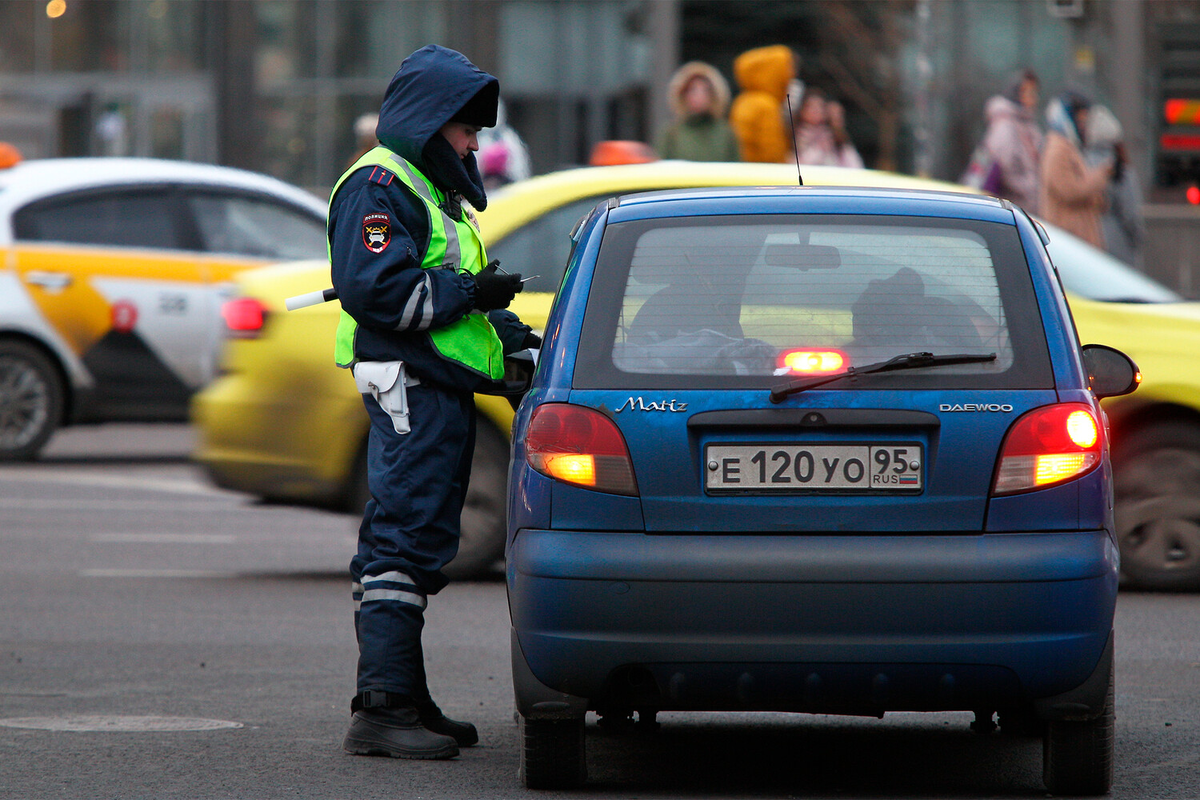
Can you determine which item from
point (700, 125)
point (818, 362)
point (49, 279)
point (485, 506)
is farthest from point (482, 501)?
point (49, 279)

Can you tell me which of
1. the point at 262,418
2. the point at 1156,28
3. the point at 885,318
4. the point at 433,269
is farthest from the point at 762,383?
the point at 1156,28

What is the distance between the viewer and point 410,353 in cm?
516

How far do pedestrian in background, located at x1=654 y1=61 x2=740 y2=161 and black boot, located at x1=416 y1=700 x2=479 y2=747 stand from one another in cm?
789

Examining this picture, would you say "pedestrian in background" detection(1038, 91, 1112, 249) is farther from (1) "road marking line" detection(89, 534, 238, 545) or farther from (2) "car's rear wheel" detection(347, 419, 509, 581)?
(2) "car's rear wheel" detection(347, 419, 509, 581)

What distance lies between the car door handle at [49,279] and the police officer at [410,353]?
8.07m

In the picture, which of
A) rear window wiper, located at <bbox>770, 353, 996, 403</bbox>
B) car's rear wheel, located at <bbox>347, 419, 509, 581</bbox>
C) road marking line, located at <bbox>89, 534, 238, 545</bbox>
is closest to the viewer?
rear window wiper, located at <bbox>770, 353, 996, 403</bbox>

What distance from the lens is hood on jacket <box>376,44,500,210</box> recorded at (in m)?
5.20

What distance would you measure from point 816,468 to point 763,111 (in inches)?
399

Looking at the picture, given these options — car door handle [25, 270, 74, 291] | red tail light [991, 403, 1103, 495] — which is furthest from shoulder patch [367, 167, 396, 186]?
car door handle [25, 270, 74, 291]

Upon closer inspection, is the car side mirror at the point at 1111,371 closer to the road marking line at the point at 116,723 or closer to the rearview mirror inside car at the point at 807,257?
the rearview mirror inside car at the point at 807,257

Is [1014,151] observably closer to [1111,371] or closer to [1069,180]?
[1069,180]

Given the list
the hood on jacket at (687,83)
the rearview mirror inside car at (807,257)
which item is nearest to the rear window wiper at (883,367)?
the rearview mirror inside car at (807,257)

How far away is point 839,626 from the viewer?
4316 millimetres

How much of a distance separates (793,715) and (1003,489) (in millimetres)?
1733
